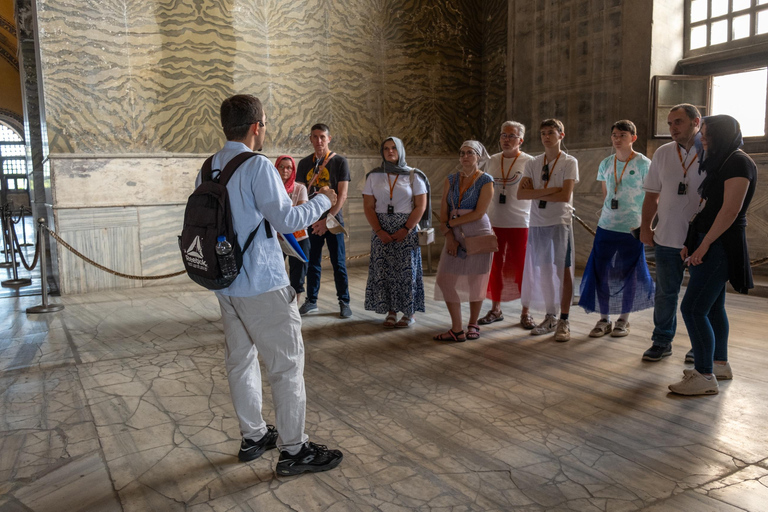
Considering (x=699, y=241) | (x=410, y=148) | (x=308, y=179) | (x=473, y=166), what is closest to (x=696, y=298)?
(x=699, y=241)

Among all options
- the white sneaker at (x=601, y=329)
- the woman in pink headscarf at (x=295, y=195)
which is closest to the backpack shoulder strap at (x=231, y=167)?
the woman in pink headscarf at (x=295, y=195)

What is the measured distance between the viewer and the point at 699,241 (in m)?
3.43

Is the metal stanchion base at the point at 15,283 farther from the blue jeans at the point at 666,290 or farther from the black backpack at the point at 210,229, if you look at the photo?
the blue jeans at the point at 666,290

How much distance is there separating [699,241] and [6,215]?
885 cm

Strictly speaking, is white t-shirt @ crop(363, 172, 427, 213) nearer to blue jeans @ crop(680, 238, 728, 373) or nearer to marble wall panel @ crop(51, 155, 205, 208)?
blue jeans @ crop(680, 238, 728, 373)

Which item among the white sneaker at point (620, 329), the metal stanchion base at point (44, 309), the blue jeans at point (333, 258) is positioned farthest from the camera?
the metal stanchion base at point (44, 309)

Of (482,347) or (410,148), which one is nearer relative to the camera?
(482,347)

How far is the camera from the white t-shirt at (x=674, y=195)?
12.1 feet

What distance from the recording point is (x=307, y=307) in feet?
19.1

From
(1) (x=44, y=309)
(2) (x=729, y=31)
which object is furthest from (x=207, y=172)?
(2) (x=729, y=31)

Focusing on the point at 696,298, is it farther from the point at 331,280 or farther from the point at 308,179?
the point at 331,280

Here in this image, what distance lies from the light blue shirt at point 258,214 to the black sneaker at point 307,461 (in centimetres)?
74

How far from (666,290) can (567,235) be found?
910mm

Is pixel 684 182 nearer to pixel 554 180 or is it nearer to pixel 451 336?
pixel 554 180
